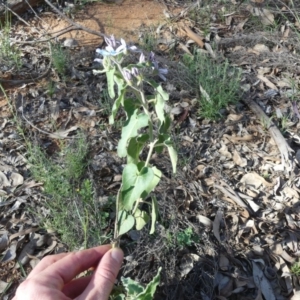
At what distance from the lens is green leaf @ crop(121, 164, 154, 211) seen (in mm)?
1996

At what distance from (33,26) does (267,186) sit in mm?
2374

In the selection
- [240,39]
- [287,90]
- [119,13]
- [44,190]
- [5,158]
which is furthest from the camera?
[119,13]

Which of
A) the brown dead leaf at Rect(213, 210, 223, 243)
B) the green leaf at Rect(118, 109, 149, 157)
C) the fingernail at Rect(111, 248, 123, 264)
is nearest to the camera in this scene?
the green leaf at Rect(118, 109, 149, 157)

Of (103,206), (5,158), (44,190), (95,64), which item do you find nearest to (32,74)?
(95,64)

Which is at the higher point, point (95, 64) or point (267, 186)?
point (95, 64)

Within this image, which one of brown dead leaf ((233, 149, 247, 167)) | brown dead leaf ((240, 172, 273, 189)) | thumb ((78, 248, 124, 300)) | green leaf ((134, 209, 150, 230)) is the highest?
thumb ((78, 248, 124, 300))

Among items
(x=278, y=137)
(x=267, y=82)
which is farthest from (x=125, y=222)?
(x=267, y=82)

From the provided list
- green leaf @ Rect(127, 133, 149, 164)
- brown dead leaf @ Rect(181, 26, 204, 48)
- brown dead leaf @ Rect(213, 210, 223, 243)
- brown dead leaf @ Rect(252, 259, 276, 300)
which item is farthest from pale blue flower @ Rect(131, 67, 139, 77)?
brown dead leaf @ Rect(181, 26, 204, 48)

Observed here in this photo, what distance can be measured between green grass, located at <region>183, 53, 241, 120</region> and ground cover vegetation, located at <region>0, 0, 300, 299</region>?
0.04 feet

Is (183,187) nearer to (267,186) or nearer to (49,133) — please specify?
(267,186)

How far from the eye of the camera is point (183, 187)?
3.05 meters

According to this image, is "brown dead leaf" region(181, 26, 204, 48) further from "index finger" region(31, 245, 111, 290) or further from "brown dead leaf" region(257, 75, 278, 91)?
"index finger" region(31, 245, 111, 290)

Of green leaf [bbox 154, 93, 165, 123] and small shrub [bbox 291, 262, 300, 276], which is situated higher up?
green leaf [bbox 154, 93, 165, 123]

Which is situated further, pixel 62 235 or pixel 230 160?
pixel 230 160
